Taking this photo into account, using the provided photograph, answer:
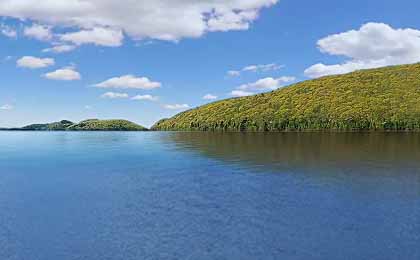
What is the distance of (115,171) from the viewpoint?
5509cm

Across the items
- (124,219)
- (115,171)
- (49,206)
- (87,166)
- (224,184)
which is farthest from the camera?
(87,166)

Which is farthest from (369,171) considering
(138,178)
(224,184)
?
(138,178)

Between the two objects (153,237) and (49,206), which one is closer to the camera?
(153,237)

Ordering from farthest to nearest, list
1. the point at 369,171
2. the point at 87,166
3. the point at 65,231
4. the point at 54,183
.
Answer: the point at 87,166, the point at 369,171, the point at 54,183, the point at 65,231

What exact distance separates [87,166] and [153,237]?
137 feet

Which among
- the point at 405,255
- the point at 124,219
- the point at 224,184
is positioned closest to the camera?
the point at 405,255

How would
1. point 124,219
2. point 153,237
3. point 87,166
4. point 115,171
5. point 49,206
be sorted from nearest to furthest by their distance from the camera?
point 153,237, point 124,219, point 49,206, point 115,171, point 87,166

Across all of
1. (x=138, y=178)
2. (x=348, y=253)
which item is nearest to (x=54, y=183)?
(x=138, y=178)

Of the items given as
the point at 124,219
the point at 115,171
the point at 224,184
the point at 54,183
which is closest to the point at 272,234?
the point at 124,219

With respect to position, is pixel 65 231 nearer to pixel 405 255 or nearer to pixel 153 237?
pixel 153 237

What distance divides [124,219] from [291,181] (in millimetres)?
22075

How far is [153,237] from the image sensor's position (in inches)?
939

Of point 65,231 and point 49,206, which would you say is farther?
point 49,206

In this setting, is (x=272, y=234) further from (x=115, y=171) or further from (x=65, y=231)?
(x=115, y=171)
